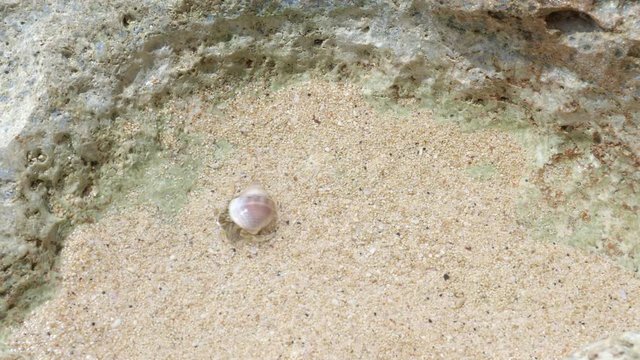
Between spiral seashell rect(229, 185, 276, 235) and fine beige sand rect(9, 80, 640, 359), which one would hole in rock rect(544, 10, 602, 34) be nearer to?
fine beige sand rect(9, 80, 640, 359)

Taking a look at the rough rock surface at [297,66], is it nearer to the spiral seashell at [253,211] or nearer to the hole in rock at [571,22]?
the hole in rock at [571,22]

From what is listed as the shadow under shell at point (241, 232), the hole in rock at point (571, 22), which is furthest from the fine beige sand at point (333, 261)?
the hole in rock at point (571, 22)

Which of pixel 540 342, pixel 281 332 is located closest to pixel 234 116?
pixel 281 332

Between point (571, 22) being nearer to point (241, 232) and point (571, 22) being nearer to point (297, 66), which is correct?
point (297, 66)

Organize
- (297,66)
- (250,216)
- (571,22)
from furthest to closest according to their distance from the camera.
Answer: (297,66) → (250,216) → (571,22)

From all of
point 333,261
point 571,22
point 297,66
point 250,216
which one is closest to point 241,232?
point 250,216

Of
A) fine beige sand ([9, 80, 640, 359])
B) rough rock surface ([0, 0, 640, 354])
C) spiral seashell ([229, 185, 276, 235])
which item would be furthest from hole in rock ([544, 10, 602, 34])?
spiral seashell ([229, 185, 276, 235])

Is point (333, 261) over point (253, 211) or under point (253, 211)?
under
